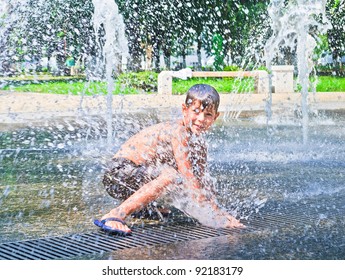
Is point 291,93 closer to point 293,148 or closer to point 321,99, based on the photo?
point 321,99

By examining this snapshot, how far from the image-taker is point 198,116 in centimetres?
427

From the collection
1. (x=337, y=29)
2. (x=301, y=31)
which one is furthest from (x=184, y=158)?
(x=337, y=29)

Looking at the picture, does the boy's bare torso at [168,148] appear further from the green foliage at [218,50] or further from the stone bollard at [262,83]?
the green foliage at [218,50]

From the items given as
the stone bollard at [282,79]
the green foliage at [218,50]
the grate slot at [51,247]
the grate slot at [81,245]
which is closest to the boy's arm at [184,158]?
the grate slot at [81,245]

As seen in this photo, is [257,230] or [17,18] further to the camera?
[17,18]

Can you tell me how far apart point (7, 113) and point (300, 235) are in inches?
397

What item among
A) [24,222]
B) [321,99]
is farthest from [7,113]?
[24,222]

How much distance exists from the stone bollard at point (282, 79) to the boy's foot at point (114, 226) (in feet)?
53.8

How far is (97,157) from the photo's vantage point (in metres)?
7.54

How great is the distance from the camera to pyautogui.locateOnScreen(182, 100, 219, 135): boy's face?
426 centimetres

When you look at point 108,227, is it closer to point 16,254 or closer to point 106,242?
point 106,242

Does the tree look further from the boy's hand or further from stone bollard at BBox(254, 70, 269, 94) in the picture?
the boy's hand

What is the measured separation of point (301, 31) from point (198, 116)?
977cm

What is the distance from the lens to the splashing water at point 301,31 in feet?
40.2
